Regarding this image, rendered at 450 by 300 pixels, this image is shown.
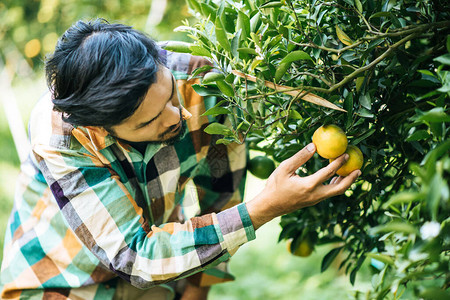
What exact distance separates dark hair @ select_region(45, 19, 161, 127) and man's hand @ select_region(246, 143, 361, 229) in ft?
1.26

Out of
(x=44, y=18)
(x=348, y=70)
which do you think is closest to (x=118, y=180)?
(x=348, y=70)

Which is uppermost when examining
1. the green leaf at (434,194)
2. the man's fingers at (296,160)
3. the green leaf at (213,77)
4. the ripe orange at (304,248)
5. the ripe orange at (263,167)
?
the green leaf at (213,77)

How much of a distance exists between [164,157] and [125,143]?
0.17 metres

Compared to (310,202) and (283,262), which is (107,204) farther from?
(283,262)

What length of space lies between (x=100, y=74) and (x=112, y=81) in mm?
42

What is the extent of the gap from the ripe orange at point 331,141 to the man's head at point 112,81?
409 millimetres

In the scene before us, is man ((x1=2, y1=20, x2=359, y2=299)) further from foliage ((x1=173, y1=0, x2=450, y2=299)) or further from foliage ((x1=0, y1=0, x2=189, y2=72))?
foliage ((x1=0, y1=0, x2=189, y2=72))

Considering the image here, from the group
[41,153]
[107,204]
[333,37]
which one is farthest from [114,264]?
[333,37]

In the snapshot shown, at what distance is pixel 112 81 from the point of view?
1.10 m

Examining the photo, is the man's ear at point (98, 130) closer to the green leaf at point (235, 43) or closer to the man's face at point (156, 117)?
the man's face at point (156, 117)

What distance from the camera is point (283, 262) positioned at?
9.29 ft

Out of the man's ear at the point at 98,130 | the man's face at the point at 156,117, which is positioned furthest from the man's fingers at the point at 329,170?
the man's ear at the point at 98,130

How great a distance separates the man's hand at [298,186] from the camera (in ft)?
3.19

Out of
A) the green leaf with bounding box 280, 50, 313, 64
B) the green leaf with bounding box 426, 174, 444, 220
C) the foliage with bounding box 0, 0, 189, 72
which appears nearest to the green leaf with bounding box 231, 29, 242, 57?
the green leaf with bounding box 280, 50, 313, 64
